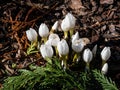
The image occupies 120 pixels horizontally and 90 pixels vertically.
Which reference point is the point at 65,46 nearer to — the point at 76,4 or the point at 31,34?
the point at 31,34

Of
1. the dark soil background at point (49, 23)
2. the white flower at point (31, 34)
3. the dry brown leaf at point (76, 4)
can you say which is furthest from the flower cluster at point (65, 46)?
the dry brown leaf at point (76, 4)

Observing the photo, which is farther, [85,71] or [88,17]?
[88,17]

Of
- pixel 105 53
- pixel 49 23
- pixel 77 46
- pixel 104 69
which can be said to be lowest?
pixel 104 69

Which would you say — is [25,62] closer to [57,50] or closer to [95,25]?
[57,50]

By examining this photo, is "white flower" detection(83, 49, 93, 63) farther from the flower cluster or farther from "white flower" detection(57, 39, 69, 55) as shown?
"white flower" detection(57, 39, 69, 55)

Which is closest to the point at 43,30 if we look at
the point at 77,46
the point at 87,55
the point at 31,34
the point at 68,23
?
the point at 31,34

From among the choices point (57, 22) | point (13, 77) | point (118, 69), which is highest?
point (57, 22)

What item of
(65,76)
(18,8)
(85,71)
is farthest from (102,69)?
(18,8)

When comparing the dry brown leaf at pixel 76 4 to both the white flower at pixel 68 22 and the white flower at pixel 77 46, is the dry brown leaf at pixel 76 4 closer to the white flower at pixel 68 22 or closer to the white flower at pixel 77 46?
the white flower at pixel 68 22
